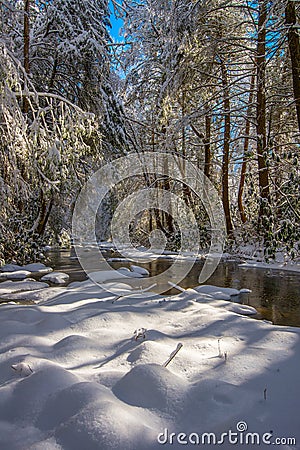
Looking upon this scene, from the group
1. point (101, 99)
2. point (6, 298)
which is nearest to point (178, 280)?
point (6, 298)

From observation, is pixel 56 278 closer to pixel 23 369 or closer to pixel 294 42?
pixel 23 369

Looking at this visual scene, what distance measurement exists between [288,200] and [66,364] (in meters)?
4.69

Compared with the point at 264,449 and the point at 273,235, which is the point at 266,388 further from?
the point at 273,235

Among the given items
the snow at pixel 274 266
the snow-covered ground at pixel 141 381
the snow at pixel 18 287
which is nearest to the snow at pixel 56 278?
the snow at pixel 18 287

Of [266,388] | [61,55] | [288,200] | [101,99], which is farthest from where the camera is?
[101,99]

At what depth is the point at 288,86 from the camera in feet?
26.2

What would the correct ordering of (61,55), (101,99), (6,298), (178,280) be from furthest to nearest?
(101,99) → (61,55) → (178,280) → (6,298)

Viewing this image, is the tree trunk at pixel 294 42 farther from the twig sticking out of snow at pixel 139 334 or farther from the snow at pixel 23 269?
the snow at pixel 23 269

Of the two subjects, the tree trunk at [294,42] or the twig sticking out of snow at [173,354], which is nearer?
the twig sticking out of snow at [173,354]

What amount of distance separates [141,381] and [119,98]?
8.48 meters
